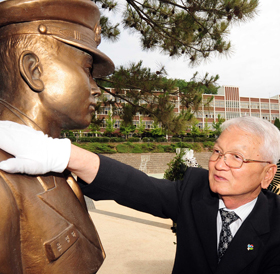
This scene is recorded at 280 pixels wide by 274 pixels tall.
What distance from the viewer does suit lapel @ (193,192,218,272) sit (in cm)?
173

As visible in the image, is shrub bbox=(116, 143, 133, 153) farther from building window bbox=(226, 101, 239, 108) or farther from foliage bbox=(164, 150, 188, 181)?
building window bbox=(226, 101, 239, 108)

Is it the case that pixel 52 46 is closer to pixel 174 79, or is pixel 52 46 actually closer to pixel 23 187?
pixel 23 187

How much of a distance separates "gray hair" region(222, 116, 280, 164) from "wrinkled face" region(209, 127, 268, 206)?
26 mm

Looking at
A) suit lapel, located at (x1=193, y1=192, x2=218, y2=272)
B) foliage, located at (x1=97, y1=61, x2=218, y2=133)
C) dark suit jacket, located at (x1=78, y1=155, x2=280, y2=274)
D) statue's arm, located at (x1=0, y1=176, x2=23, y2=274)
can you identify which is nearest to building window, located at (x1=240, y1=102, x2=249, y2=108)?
foliage, located at (x1=97, y1=61, x2=218, y2=133)

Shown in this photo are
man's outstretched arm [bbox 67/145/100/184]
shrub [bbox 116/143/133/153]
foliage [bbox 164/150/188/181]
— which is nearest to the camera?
man's outstretched arm [bbox 67/145/100/184]

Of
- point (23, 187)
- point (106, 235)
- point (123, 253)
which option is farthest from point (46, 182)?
point (106, 235)

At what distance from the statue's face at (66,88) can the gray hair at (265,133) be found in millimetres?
889

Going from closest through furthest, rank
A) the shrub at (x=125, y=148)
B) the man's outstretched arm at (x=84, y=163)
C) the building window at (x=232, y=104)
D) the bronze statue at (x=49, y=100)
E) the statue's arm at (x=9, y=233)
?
1. the statue's arm at (x=9, y=233)
2. the bronze statue at (x=49, y=100)
3. the man's outstretched arm at (x=84, y=163)
4. the shrub at (x=125, y=148)
5. the building window at (x=232, y=104)

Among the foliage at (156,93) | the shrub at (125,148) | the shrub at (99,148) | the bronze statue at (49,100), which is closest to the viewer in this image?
the bronze statue at (49,100)

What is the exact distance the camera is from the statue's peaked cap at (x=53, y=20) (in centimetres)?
136

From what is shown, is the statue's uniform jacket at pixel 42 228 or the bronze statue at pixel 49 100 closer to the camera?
the statue's uniform jacket at pixel 42 228

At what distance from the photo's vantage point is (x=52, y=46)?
4.64ft

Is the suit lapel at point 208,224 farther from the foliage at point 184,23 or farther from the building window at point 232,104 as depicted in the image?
the building window at point 232,104

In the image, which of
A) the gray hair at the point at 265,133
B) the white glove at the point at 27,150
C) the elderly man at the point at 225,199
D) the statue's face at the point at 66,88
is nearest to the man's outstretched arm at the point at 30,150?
the white glove at the point at 27,150
